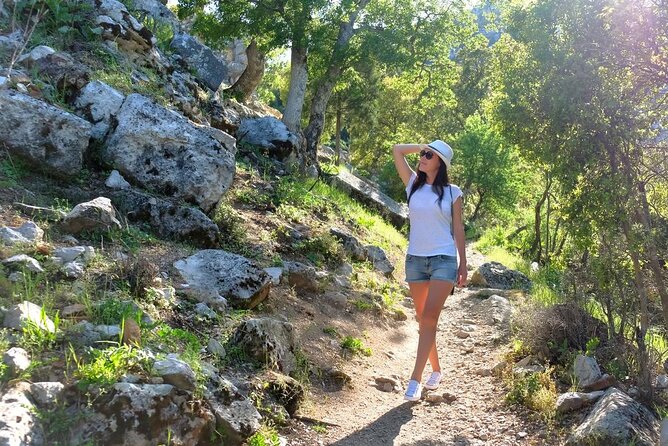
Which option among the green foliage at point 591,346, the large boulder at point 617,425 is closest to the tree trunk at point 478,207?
the green foliage at point 591,346

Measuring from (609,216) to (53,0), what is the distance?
308 inches

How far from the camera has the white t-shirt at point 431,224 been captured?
452 centimetres

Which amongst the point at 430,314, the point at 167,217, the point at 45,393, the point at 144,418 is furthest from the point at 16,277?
the point at 430,314

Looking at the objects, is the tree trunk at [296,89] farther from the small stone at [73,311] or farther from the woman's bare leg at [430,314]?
the small stone at [73,311]

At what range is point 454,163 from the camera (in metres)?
27.3

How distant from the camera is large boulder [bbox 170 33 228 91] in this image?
11.4 m

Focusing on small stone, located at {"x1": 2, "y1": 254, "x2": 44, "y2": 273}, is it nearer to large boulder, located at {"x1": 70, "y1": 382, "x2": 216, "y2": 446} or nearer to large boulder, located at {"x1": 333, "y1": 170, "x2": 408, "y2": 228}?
large boulder, located at {"x1": 70, "y1": 382, "x2": 216, "y2": 446}

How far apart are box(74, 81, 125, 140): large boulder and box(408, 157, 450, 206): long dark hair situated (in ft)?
12.7

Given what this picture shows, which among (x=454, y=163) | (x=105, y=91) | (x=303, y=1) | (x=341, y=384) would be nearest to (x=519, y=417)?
(x=341, y=384)

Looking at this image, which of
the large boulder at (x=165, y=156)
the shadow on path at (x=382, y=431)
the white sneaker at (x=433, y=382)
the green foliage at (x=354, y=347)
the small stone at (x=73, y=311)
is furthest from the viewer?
the large boulder at (x=165, y=156)

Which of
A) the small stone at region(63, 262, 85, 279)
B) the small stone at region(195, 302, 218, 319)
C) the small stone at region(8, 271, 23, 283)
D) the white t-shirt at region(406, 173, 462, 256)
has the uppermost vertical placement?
the white t-shirt at region(406, 173, 462, 256)

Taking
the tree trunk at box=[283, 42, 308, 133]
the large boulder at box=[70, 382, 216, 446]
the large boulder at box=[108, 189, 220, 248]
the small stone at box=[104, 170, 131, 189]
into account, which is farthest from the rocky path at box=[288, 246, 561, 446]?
the tree trunk at box=[283, 42, 308, 133]

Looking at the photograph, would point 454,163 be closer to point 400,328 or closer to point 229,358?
point 400,328

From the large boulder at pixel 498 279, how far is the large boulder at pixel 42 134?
8276 millimetres
